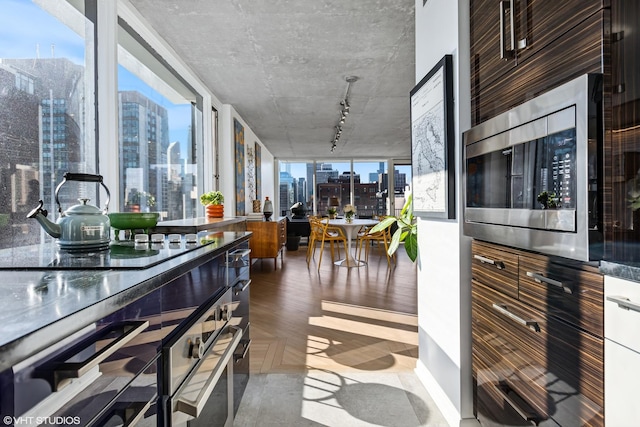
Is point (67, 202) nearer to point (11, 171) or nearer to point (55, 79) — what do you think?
point (11, 171)

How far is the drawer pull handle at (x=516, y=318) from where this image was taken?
1162 millimetres

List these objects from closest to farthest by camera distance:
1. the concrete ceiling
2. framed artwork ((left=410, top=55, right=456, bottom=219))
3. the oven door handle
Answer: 1. the oven door handle
2. framed artwork ((left=410, top=55, right=456, bottom=219))
3. the concrete ceiling

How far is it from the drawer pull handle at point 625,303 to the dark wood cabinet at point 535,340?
74 mm

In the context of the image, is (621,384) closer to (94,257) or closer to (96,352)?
(96,352)

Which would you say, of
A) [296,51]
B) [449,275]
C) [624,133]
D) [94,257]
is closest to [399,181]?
[296,51]

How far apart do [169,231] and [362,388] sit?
5.65ft

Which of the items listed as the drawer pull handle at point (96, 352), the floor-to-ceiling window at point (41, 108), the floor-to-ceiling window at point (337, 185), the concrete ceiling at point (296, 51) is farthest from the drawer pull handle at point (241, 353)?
the floor-to-ceiling window at point (337, 185)

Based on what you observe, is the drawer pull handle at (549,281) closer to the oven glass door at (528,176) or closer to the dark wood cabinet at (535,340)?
the dark wood cabinet at (535,340)

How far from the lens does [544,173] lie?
117 cm

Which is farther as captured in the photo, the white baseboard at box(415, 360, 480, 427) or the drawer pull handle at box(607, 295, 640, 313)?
the white baseboard at box(415, 360, 480, 427)

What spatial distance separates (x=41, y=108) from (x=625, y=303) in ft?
8.48

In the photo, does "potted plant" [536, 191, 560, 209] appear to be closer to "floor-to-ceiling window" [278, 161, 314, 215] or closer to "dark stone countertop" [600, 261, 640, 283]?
"dark stone countertop" [600, 261, 640, 283]

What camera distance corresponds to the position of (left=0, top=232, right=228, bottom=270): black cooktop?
1.02 metres

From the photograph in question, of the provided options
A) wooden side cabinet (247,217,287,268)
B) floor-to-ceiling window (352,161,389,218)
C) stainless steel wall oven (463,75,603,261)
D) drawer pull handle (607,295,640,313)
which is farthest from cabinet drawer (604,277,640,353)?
floor-to-ceiling window (352,161,389,218)
